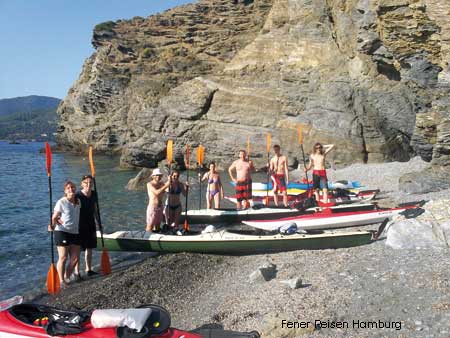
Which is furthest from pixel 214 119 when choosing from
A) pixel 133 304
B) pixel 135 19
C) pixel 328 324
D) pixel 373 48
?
pixel 135 19

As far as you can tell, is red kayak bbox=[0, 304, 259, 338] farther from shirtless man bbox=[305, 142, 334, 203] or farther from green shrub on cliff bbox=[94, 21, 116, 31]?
green shrub on cliff bbox=[94, 21, 116, 31]

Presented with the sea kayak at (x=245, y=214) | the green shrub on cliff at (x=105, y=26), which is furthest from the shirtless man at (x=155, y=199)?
the green shrub on cliff at (x=105, y=26)

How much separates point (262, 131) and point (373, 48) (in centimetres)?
924

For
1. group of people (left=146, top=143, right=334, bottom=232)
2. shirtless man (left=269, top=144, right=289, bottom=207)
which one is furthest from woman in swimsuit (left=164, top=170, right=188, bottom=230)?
shirtless man (left=269, top=144, right=289, bottom=207)

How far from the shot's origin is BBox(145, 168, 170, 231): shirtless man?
9.23 m

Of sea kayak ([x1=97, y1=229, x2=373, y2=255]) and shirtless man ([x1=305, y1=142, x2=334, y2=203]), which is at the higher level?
shirtless man ([x1=305, y1=142, x2=334, y2=203])

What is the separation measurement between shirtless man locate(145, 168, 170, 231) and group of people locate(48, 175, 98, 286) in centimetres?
155

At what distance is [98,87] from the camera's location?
47719 millimetres

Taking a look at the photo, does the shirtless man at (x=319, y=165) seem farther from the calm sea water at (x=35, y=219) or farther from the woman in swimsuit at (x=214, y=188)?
the calm sea water at (x=35, y=219)

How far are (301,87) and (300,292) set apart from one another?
23.5 metres

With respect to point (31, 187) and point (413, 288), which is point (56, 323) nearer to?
point (413, 288)

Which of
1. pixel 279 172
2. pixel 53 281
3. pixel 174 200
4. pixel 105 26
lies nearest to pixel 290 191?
pixel 279 172

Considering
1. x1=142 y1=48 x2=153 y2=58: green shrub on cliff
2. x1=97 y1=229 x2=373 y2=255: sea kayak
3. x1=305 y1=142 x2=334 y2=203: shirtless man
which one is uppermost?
x1=142 y1=48 x2=153 y2=58: green shrub on cliff

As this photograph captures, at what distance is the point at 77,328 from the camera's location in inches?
159
